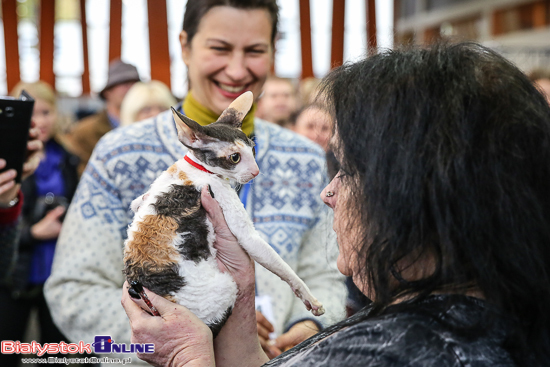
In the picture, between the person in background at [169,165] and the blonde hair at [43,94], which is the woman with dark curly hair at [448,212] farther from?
the blonde hair at [43,94]

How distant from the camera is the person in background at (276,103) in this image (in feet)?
16.4

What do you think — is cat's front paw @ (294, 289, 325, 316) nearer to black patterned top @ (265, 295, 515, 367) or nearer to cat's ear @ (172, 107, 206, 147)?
black patterned top @ (265, 295, 515, 367)

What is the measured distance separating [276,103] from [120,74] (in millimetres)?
1481

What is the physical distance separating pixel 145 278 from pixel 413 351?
0.57 meters

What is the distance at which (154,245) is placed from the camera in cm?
109

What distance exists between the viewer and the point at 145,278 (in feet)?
3.67

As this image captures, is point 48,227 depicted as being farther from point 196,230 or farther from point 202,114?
point 196,230

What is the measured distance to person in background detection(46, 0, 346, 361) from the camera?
170 cm

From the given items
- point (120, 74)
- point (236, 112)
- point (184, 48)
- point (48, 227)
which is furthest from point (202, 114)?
point (120, 74)

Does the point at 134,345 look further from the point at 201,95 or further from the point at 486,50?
the point at 486,50

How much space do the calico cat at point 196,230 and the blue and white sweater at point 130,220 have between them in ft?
1.69

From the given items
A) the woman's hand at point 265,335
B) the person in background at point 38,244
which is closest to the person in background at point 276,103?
the person in background at point 38,244

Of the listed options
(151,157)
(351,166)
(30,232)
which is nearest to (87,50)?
(30,232)

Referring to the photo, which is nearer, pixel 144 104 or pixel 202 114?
pixel 202 114
